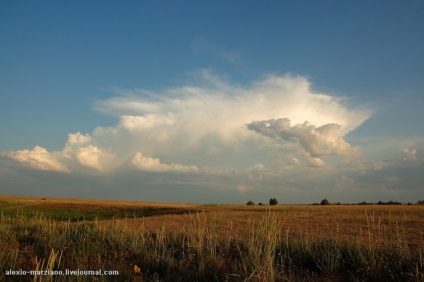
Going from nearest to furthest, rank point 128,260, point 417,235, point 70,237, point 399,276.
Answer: point 399,276 < point 128,260 < point 70,237 < point 417,235

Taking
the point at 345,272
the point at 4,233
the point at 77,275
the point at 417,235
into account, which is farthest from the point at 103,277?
the point at 417,235

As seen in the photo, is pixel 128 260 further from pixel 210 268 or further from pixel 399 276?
pixel 399 276

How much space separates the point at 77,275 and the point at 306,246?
573cm

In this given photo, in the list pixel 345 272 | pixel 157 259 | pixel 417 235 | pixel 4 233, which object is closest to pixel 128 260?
pixel 157 259

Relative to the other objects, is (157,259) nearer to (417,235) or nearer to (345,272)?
(345,272)

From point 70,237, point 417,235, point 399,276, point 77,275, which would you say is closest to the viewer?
point 77,275

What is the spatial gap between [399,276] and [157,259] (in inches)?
206

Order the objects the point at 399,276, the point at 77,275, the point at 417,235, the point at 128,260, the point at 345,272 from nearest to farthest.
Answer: the point at 77,275 → the point at 399,276 → the point at 345,272 → the point at 128,260 → the point at 417,235

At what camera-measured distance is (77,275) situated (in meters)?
6.16

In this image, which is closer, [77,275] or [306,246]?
[77,275]

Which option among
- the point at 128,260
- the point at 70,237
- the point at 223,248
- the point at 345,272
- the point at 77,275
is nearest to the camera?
the point at 77,275

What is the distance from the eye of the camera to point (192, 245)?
9.24 meters

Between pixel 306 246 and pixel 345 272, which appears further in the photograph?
pixel 306 246

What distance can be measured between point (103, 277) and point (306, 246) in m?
5.33
